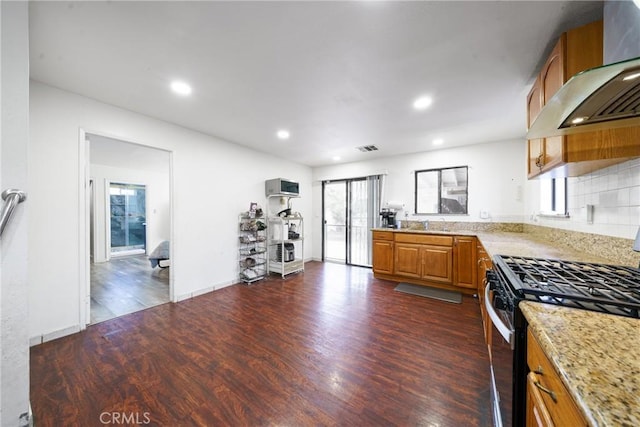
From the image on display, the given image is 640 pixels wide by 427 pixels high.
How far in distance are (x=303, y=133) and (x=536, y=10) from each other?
250 centimetres

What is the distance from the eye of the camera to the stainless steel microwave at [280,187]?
13.7ft

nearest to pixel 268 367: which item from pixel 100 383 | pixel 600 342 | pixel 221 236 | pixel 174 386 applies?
pixel 174 386

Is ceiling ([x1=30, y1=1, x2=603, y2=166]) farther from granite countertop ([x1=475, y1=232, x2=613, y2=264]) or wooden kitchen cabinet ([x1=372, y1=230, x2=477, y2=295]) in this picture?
wooden kitchen cabinet ([x1=372, y1=230, x2=477, y2=295])

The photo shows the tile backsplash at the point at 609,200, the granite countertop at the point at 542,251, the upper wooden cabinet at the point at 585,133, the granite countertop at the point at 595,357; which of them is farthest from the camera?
the granite countertop at the point at 542,251

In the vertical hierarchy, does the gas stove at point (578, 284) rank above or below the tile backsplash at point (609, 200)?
below

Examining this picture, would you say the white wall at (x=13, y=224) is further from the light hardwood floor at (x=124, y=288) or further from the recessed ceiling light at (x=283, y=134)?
the recessed ceiling light at (x=283, y=134)

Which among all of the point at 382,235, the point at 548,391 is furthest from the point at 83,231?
the point at 382,235

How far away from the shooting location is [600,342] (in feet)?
1.95

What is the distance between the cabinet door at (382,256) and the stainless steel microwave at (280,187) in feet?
6.16

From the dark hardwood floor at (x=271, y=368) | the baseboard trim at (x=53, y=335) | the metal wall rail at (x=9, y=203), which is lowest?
the dark hardwood floor at (x=271, y=368)

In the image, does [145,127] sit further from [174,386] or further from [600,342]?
[600,342]

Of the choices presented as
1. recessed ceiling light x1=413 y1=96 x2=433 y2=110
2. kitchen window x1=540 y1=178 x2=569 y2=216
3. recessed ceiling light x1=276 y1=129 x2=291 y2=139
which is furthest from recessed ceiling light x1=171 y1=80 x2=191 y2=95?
kitchen window x1=540 y1=178 x2=569 y2=216


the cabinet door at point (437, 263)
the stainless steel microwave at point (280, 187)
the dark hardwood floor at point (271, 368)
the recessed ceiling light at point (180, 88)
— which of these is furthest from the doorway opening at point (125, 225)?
the cabinet door at point (437, 263)

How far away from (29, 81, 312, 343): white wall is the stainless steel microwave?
20 cm
